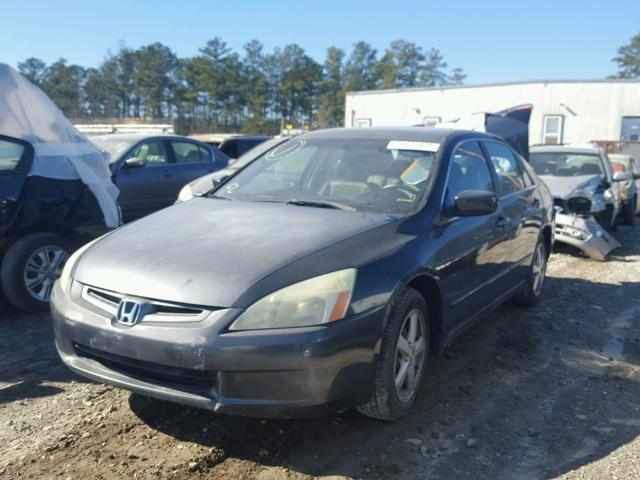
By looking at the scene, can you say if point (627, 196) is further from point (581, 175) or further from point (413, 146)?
point (413, 146)

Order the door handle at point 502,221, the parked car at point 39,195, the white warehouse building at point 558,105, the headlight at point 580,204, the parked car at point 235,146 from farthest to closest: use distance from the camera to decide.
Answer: the white warehouse building at point 558,105 → the parked car at point 235,146 → the headlight at point 580,204 → the parked car at point 39,195 → the door handle at point 502,221

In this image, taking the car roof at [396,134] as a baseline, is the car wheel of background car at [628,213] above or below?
below

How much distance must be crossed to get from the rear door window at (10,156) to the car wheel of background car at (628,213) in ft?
34.4

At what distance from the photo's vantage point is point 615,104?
91.2 ft

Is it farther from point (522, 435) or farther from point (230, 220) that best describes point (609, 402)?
point (230, 220)

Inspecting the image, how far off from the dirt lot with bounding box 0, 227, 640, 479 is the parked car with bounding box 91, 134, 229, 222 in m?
4.15

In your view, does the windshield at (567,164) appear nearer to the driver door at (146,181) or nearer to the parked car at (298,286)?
the driver door at (146,181)

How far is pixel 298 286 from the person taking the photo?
2756 mm

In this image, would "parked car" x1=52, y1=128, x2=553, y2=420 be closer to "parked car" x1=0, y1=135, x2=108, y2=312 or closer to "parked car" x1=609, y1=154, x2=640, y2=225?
"parked car" x1=0, y1=135, x2=108, y2=312

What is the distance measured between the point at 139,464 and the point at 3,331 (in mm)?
2585

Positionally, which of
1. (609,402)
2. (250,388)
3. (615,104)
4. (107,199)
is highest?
(615,104)

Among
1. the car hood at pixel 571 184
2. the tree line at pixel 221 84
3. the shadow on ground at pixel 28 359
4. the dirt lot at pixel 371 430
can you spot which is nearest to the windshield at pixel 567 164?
the car hood at pixel 571 184

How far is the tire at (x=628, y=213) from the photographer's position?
11.6m

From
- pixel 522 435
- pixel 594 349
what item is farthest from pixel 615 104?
pixel 522 435
